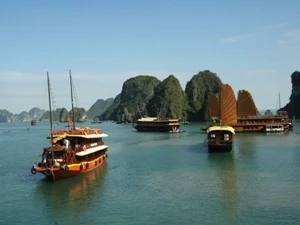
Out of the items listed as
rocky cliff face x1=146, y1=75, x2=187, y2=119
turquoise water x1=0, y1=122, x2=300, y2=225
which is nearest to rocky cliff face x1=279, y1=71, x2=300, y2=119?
rocky cliff face x1=146, y1=75, x2=187, y2=119

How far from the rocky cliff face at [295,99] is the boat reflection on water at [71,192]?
150 meters

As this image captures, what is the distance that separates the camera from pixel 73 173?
33.2 m

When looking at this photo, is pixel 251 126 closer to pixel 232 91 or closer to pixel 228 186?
pixel 232 91

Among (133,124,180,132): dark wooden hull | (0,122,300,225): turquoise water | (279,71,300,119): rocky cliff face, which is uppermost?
(279,71,300,119): rocky cliff face

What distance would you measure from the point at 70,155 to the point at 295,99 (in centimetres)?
15593

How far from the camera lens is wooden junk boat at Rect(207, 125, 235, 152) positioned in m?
48.5

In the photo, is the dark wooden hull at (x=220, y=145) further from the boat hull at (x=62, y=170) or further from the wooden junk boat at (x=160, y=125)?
the wooden junk boat at (x=160, y=125)

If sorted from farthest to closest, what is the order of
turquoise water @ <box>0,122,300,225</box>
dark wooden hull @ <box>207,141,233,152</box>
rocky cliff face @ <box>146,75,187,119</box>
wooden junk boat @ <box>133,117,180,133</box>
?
rocky cliff face @ <box>146,75,187,119</box> → wooden junk boat @ <box>133,117,180,133</box> → dark wooden hull @ <box>207,141,233,152</box> → turquoise water @ <box>0,122,300,225</box>

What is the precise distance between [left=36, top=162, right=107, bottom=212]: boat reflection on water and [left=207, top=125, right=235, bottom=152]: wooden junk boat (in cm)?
1774

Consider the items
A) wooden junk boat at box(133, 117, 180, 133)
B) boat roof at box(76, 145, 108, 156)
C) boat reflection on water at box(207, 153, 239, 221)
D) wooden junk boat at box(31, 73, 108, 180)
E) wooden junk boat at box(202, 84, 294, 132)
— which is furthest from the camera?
wooden junk boat at box(133, 117, 180, 133)

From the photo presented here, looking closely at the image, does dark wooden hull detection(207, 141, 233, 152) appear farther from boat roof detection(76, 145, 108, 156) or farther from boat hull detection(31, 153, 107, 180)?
boat hull detection(31, 153, 107, 180)

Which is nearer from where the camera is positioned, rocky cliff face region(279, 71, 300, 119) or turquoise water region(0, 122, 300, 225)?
turquoise water region(0, 122, 300, 225)

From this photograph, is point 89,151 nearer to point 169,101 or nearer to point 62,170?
point 62,170

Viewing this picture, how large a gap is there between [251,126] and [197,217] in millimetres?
71778
